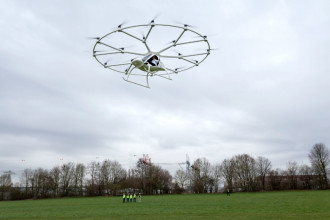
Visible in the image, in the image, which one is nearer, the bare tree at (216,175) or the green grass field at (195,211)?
the green grass field at (195,211)

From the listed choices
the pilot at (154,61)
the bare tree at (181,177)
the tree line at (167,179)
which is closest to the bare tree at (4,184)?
the tree line at (167,179)

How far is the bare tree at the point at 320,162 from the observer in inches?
3135

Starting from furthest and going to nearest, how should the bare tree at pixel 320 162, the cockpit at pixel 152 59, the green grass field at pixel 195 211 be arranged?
the bare tree at pixel 320 162, the green grass field at pixel 195 211, the cockpit at pixel 152 59

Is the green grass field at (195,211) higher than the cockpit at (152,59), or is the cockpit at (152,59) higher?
the cockpit at (152,59)

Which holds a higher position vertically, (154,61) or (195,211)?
(154,61)

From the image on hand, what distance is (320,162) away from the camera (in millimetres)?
84125

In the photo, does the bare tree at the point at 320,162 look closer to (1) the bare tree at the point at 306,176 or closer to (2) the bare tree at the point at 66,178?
(1) the bare tree at the point at 306,176

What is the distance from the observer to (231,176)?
297 feet

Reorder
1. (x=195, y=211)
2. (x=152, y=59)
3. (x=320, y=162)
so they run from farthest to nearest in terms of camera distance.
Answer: (x=320, y=162)
(x=195, y=211)
(x=152, y=59)

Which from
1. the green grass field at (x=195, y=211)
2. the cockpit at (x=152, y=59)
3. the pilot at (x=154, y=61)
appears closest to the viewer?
the cockpit at (x=152, y=59)

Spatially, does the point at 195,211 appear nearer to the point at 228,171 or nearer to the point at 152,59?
the point at 152,59

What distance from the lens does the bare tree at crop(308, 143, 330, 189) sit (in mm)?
79637

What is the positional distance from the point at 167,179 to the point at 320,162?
47.8 meters

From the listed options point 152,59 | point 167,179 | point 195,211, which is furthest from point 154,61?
point 167,179
